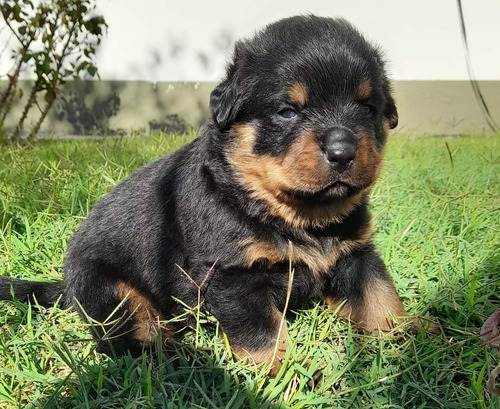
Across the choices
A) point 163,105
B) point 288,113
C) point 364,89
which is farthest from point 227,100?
point 163,105

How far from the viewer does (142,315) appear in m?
2.36

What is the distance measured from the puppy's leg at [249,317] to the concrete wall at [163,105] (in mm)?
5386

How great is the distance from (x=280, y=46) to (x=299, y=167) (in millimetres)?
498

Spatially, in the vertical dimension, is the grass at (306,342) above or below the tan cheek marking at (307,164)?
below

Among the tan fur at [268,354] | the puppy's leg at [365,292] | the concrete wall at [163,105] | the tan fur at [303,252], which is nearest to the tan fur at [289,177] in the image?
the tan fur at [303,252]

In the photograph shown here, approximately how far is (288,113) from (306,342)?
861 millimetres

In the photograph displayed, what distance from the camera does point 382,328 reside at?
2.29 metres

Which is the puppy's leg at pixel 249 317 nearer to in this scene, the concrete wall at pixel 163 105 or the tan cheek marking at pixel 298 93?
the tan cheek marking at pixel 298 93

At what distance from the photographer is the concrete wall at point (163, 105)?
7.49 meters

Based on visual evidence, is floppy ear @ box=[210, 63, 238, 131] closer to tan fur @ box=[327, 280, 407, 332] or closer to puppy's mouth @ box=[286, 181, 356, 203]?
puppy's mouth @ box=[286, 181, 356, 203]

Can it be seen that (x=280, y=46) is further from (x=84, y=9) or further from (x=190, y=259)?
(x=84, y=9)

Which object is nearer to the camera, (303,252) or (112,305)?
(303,252)

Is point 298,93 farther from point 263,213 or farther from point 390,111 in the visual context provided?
point 390,111

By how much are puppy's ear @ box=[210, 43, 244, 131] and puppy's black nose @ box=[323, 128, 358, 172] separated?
0.42 m
